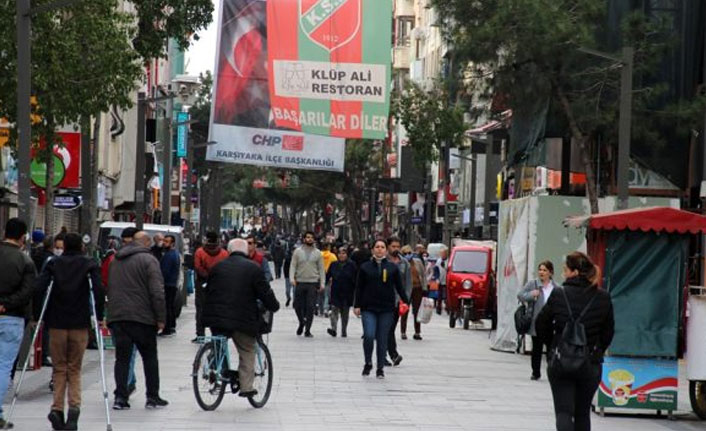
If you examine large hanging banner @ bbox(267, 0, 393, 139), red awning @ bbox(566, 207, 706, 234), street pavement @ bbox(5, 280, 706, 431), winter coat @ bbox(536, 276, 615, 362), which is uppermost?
large hanging banner @ bbox(267, 0, 393, 139)

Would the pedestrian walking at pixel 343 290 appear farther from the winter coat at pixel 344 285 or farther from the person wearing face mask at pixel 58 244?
the person wearing face mask at pixel 58 244

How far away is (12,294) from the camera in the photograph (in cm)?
1466

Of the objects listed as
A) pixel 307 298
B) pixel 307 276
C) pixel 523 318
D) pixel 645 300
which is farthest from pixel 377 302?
pixel 307 276

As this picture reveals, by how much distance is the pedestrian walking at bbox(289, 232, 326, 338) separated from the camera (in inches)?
1252

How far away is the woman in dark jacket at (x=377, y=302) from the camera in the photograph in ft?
72.4

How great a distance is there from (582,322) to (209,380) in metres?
5.18

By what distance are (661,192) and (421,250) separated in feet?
20.7

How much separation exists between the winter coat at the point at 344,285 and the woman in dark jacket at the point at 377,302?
8396 mm

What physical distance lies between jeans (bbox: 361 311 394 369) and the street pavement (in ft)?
1.09

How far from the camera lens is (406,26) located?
359 ft

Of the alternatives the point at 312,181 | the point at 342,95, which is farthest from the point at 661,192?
the point at 312,181

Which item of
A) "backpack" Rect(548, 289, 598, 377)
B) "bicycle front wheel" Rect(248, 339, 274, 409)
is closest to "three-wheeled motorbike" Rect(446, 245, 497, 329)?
"bicycle front wheel" Rect(248, 339, 274, 409)

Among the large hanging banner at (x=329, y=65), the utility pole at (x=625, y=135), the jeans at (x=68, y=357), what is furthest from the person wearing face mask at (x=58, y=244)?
the large hanging banner at (x=329, y=65)

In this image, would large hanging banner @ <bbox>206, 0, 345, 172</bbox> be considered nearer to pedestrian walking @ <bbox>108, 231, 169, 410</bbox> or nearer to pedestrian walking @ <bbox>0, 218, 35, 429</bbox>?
pedestrian walking @ <bbox>108, 231, 169, 410</bbox>
